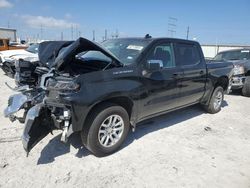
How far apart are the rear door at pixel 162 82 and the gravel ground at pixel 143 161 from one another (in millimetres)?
612

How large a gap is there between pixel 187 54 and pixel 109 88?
2453 millimetres

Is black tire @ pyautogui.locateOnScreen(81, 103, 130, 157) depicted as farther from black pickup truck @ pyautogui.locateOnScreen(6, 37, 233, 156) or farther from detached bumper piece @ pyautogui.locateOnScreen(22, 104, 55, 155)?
detached bumper piece @ pyautogui.locateOnScreen(22, 104, 55, 155)

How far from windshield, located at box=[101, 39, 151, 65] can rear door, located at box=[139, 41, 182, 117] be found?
20 cm

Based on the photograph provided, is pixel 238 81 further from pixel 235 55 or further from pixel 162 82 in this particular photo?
pixel 162 82

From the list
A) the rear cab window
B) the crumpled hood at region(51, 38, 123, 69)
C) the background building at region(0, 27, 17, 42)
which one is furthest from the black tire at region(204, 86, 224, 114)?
the background building at region(0, 27, 17, 42)

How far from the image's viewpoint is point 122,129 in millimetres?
3947

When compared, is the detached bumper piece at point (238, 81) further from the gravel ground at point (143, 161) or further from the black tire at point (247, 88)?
the gravel ground at point (143, 161)

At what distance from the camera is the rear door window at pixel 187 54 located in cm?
495

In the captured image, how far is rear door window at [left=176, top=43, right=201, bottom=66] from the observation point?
495 cm

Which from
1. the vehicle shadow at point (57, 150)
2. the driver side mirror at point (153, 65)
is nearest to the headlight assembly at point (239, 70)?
the driver side mirror at point (153, 65)

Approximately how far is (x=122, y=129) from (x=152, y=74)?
108cm

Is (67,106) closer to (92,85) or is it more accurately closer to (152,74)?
(92,85)

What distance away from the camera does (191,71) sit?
16.9ft

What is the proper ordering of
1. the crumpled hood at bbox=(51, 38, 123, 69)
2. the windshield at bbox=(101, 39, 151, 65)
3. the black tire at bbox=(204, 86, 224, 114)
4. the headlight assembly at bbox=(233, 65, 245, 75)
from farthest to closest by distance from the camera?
1. the headlight assembly at bbox=(233, 65, 245, 75)
2. the black tire at bbox=(204, 86, 224, 114)
3. the windshield at bbox=(101, 39, 151, 65)
4. the crumpled hood at bbox=(51, 38, 123, 69)
